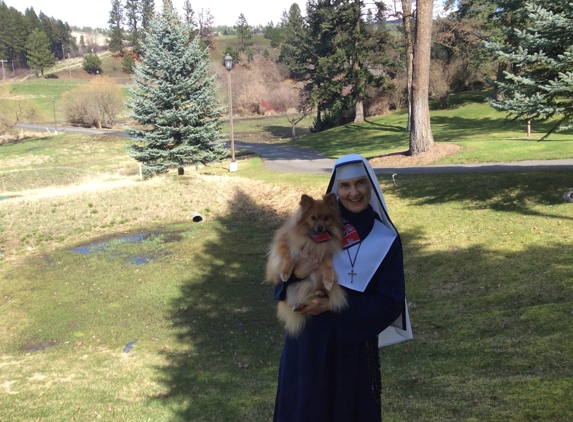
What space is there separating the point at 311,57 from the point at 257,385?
46.2 meters

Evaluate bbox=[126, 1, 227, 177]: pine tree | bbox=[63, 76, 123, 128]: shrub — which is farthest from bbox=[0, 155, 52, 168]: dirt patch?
bbox=[126, 1, 227, 177]: pine tree

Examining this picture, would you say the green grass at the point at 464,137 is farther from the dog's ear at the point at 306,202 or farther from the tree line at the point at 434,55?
the dog's ear at the point at 306,202

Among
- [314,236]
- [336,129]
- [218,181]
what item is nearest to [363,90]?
[336,129]

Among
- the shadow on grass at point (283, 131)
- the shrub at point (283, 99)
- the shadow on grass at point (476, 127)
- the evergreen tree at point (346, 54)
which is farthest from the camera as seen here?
the shrub at point (283, 99)

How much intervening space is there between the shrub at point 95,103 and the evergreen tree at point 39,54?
50.2 m

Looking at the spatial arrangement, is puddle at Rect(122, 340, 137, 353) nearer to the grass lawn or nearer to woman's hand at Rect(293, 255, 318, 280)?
the grass lawn

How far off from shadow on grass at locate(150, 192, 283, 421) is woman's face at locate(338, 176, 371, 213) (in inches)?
145

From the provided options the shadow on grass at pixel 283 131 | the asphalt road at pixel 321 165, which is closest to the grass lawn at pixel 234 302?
the asphalt road at pixel 321 165

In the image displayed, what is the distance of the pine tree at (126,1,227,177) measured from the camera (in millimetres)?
25906

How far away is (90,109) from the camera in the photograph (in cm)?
6103

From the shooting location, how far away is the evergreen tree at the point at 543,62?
910 cm

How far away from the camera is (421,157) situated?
20.6 metres

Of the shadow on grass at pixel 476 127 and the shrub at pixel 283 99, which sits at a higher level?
the shrub at pixel 283 99

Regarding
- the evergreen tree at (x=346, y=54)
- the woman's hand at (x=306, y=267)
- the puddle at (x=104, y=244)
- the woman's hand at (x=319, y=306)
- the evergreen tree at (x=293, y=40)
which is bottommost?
the puddle at (x=104, y=244)
